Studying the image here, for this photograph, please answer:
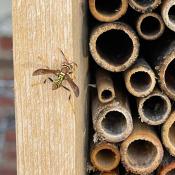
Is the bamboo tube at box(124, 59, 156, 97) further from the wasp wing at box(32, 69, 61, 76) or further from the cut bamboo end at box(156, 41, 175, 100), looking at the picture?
the wasp wing at box(32, 69, 61, 76)

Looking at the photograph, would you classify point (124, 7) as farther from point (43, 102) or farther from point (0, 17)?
point (0, 17)

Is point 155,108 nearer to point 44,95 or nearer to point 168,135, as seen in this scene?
point 168,135

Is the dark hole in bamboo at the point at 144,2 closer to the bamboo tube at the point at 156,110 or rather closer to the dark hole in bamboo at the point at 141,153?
the bamboo tube at the point at 156,110

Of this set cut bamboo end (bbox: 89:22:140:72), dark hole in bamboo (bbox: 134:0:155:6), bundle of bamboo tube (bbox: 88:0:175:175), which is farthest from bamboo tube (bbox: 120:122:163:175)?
dark hole in bamboo (bbox: 134:0:155:6)

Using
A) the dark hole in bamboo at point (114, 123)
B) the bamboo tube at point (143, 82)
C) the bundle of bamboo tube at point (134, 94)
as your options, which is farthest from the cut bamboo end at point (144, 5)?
the dark hole in bamboo at point (114, 123)

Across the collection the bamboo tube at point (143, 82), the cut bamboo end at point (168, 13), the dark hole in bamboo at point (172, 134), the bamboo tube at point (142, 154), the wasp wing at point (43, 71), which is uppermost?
the cut bamboo end at point (168, 13)

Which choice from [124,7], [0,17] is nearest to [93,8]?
[124,7]

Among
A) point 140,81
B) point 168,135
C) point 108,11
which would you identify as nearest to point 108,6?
point 108,11
